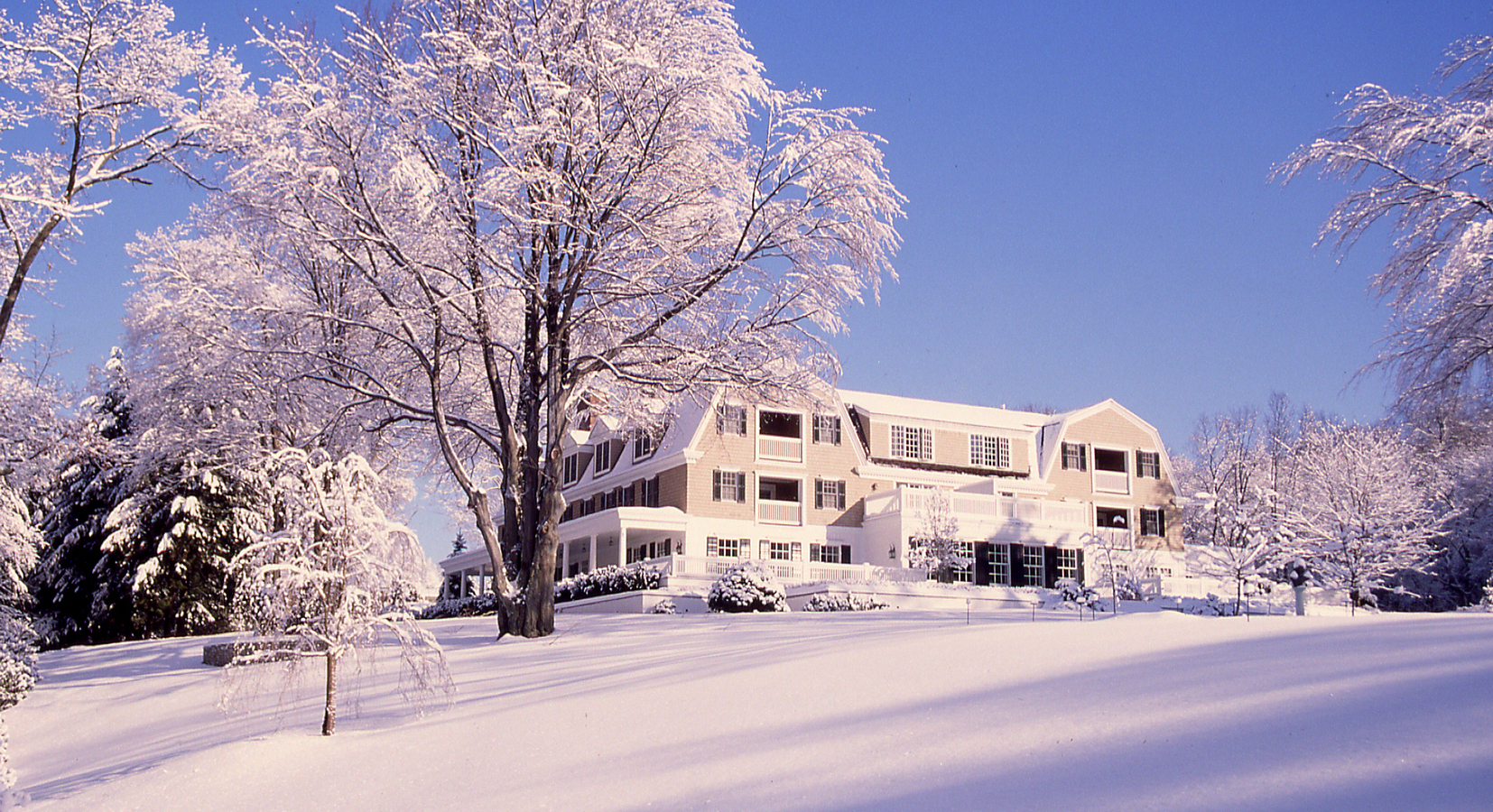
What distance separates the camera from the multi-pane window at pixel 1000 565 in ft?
124

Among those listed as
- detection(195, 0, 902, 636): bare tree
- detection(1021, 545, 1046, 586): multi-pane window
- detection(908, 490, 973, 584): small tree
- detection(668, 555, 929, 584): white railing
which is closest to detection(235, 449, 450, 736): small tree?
detection(195, 0, 902, 636): bare tree

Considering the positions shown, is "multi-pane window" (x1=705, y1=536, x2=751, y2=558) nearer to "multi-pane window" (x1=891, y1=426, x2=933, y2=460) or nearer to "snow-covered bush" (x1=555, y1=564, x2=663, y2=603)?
"snow-covered bush" (x1=555, y1=564, x2=663, y2=603)

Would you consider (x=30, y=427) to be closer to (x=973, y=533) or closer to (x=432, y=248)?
(x=432, y=248)

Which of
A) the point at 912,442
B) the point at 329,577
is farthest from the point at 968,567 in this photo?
the point at 329,577

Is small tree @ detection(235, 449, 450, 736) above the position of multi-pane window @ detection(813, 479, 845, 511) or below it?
below

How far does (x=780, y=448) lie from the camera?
3884 centimetres

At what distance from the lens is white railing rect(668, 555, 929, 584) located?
30.4 meters

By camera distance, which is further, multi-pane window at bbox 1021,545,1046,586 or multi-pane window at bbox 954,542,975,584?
multi-pane window at bbox 1021,545,1046,586

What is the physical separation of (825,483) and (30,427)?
25.3 meters

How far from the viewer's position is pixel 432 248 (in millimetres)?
17172

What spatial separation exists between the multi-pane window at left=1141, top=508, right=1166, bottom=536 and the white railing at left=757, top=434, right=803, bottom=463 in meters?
14.7

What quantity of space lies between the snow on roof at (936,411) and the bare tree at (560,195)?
23104 mm

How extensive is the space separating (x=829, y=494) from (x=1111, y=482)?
12254 millimetres

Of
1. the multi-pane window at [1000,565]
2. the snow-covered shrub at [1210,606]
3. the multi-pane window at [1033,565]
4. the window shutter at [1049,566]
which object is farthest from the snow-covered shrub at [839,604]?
the window shutter at [1049,566]
